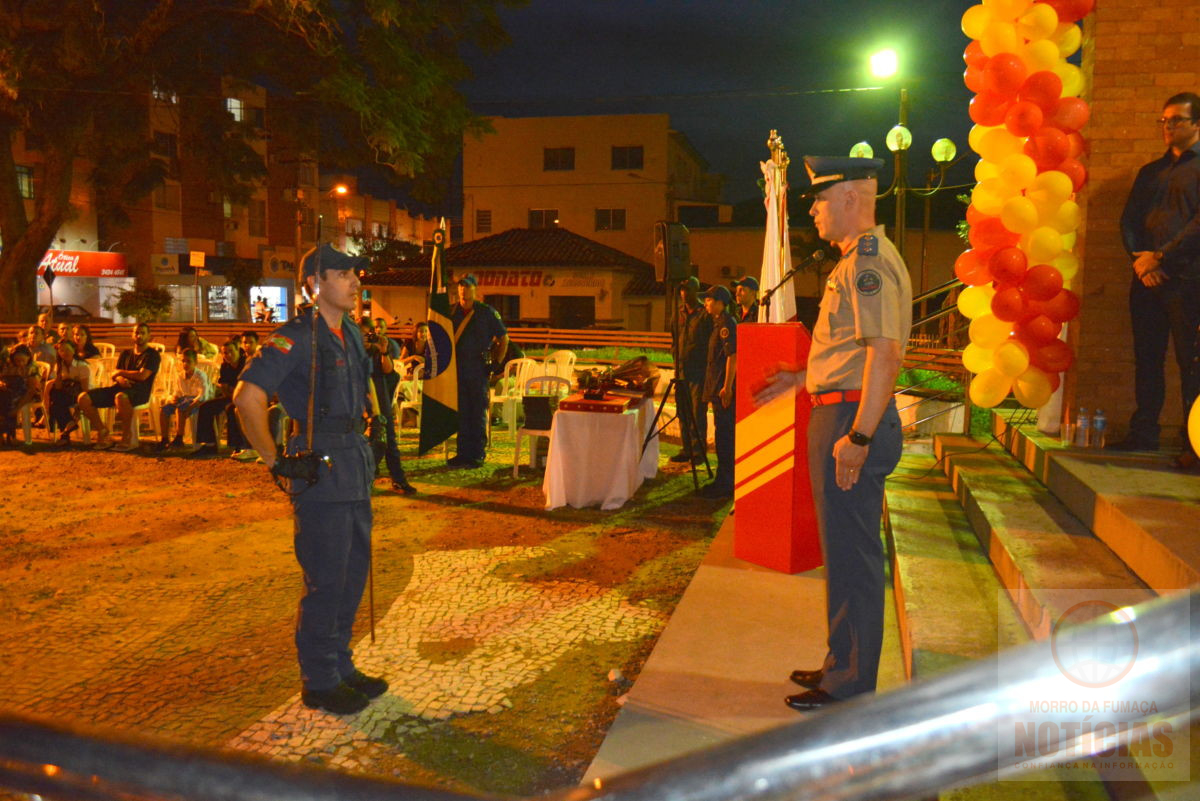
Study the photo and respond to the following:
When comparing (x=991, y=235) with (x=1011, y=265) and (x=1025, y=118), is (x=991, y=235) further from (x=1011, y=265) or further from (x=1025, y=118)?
(x=1025, y=118)

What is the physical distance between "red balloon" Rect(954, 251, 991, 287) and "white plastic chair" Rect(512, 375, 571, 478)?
4.27m

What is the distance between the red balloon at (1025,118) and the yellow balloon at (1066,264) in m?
0.81

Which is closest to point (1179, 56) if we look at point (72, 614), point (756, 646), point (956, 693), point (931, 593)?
point (931, 593)

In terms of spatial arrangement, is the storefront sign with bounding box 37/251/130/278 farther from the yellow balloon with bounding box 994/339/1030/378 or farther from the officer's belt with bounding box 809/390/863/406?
the officer's belt with bounding box 809/390/863/406

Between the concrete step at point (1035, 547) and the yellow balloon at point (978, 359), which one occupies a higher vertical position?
the yellow balloon at point (978, 359)

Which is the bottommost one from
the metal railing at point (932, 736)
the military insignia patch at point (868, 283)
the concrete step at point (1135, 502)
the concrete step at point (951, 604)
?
the concrete step at point (951, 604)

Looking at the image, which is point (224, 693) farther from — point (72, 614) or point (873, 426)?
point (873, 426)

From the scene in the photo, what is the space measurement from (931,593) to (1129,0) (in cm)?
418

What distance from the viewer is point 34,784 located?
74 centimetres

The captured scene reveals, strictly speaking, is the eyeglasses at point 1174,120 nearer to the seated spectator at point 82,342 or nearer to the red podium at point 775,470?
the red podium at point 775,470

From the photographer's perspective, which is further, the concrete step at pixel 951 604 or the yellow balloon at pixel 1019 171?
the yellow balloon at pixel 1019 171

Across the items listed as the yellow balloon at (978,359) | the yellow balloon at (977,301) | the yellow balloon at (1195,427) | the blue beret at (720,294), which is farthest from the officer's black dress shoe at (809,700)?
the blue beret at (720,294)

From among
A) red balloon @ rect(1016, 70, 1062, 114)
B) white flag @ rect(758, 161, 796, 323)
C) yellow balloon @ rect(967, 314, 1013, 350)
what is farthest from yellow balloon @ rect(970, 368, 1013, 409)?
red balloon @ rect(1016, 70, 1062, 114)

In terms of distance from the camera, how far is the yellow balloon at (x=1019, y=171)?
5.47 m
